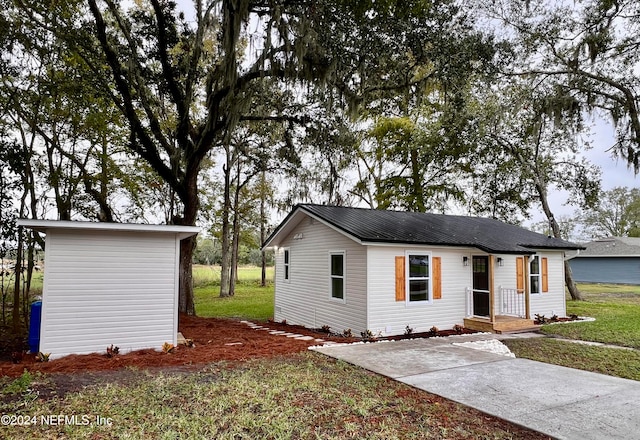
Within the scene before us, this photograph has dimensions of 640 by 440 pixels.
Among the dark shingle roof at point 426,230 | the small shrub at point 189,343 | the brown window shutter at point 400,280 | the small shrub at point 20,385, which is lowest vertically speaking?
the small shrub at point 189,343

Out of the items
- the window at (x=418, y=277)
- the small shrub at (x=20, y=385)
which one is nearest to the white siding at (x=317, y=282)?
the window at (x=418, y=277)

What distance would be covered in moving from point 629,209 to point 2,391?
49.3 m

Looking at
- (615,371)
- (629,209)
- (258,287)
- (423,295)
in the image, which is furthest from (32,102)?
(629,209)

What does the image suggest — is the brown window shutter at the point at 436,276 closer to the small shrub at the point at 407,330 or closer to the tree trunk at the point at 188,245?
the small shrub at the point at 407,330

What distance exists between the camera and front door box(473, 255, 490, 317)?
10.8 meters

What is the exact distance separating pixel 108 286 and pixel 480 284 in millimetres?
9509

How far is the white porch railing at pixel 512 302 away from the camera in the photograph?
11078 mm

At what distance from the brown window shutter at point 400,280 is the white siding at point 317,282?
0.90 meters

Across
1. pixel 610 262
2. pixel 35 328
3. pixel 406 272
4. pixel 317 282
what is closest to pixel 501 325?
pixel 406 272

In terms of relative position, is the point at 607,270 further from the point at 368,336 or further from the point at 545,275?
the point at 368,336

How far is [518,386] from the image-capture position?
5.02 meters

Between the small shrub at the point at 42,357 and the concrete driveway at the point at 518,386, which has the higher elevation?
the small shrub at the point at 42,357

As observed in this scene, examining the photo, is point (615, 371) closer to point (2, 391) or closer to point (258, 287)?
point (2, 391)

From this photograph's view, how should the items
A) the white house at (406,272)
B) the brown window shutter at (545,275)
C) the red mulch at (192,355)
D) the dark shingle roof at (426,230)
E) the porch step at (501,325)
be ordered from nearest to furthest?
the red mulch at (192,355) → the white house at (406,272) → the dark shingle roof at (426,230) → the porch step at (501,325) → the brown window shutter at (545,275)
